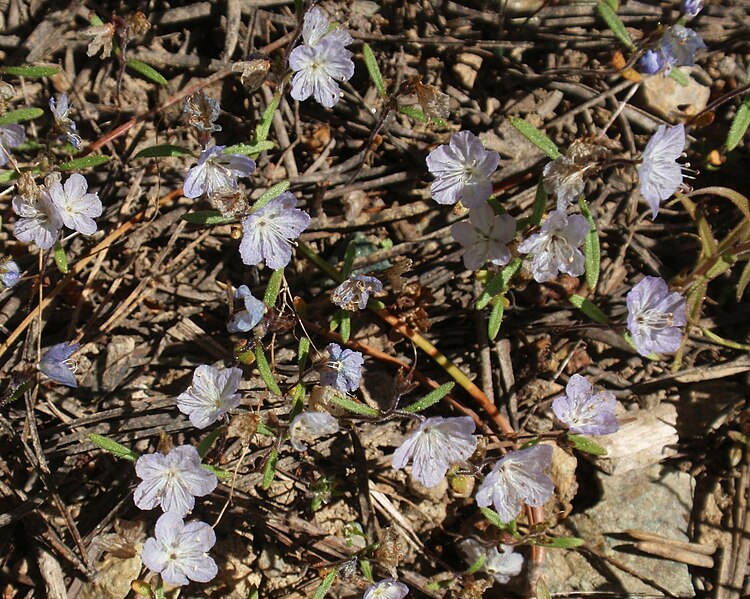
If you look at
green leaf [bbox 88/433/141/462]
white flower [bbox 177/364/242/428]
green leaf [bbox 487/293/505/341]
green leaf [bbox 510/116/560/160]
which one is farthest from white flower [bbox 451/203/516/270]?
green leaf [bbox 88/433/141/462]

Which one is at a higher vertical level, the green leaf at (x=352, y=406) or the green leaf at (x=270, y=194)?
the green leaf at (x=270, y=194)

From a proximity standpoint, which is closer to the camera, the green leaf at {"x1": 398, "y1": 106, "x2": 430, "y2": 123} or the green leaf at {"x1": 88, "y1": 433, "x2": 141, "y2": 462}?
the green leaf at {"x1": 88, "y1": 433, "x2": 141, "y2": 462}

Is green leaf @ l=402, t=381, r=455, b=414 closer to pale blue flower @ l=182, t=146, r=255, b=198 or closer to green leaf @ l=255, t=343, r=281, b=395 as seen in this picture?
green leaf @ l=255, t=343, r=281, b=395

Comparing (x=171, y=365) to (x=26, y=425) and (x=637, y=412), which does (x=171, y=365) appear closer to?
(x=26, y=425)

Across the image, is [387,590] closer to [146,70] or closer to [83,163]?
[83,163]

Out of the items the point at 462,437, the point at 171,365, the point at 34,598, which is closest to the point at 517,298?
the point at 462,437

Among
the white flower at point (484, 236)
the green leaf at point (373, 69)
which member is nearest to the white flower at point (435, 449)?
the white flower at point (484, 236)

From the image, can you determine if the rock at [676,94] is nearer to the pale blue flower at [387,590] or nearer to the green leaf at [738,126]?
the green leaf at [738,126]
